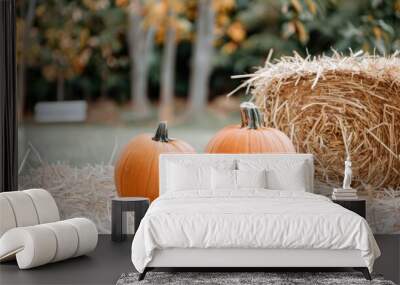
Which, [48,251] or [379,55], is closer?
[48,251]

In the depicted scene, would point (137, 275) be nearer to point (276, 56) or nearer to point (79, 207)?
point (79, 207)

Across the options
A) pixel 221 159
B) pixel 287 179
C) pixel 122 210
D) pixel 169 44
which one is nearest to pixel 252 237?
pixel 287 179

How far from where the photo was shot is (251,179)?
5137 millimetres

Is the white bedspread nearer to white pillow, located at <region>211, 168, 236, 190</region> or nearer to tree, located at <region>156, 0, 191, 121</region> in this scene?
white pillow, located at <region>211, 168, 236, 190</region>

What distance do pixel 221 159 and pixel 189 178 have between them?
1.10 feet

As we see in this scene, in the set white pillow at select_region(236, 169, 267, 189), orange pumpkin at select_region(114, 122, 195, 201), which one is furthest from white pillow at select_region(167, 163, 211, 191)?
orange pumpkin at select_region(114, 122, 195, 201)

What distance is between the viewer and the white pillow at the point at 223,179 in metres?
5.14

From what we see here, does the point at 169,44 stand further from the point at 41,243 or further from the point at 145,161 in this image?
the point at 41,243

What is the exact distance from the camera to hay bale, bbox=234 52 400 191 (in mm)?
5484

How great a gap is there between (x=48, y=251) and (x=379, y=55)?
317 centimetres

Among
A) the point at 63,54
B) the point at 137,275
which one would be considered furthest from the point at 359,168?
the point at 63,54

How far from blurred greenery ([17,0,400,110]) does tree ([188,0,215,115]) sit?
0.06 m

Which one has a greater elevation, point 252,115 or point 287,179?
point 252,115

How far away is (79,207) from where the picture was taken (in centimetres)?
616
